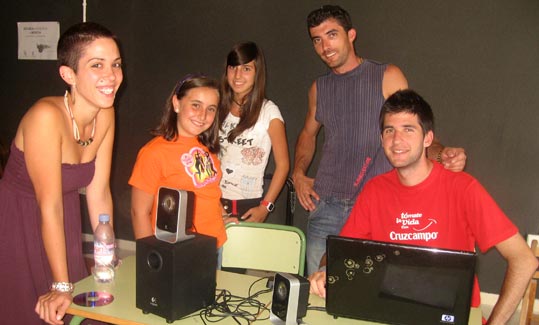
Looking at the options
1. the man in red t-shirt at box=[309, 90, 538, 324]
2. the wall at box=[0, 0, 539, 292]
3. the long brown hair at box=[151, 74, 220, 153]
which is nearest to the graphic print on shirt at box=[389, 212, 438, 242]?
the man in red t-shirt at box=[309, 90, 538, 324]

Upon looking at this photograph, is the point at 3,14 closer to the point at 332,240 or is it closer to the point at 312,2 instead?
the point at 312,2

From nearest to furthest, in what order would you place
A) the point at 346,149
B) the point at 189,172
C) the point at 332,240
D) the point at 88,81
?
the point at 332,240
the point at 88,81
the point at 189,172
the point at 346,149

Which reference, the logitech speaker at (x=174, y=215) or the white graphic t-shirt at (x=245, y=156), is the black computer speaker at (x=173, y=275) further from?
the white graphic t-shirt at (x=245, y=156)

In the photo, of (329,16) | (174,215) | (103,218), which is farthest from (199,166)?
(329,16)

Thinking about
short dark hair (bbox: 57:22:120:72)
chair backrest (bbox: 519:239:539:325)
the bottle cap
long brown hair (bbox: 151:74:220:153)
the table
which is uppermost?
short dark hair (bbox: 57:22:120:72)

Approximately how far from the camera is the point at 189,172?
6.94ft

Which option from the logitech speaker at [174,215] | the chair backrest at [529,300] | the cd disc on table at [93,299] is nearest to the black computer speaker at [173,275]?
the logitech speaker at [174,215]

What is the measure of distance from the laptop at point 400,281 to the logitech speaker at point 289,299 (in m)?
0.09

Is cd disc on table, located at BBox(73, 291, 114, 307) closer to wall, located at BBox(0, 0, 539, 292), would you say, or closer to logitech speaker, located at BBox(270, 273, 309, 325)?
logitech speaker, located at BBox(270, 273, 309, 325)

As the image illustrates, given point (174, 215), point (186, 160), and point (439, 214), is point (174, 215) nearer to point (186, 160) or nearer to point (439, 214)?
point (186, 160)

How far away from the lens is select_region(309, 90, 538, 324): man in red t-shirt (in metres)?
1.72

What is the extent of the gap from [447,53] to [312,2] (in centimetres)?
104

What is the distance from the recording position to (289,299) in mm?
1499

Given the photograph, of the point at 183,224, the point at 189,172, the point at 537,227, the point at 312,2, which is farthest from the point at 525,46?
the point at 183,224
